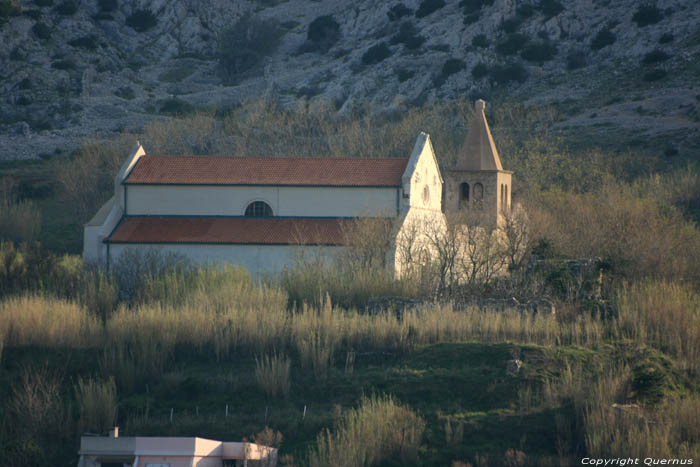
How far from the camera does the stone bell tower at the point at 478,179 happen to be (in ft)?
132

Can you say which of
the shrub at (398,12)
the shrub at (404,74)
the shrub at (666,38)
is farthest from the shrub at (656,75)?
the shrub at (398,12)

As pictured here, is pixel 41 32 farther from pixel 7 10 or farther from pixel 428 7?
pixel 428 7

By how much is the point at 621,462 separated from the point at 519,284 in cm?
1364

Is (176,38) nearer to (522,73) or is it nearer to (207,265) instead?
(522,73)

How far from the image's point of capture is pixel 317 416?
64.0 feet

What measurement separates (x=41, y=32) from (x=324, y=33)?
28.9 metres

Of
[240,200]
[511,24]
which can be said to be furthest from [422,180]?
[511,24]

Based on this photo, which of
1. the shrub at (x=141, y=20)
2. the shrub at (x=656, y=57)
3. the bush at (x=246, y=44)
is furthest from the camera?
the shrub at (x=141, y=20)

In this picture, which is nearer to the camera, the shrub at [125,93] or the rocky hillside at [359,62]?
the rocky hillside at [359,62]

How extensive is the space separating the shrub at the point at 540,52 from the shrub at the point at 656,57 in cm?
881

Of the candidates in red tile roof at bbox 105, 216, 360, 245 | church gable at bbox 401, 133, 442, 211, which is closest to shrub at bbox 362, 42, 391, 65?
church gable at bbox 401, 133, 442, 211

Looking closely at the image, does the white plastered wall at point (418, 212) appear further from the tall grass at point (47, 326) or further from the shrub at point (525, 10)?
the shrub at point (525, 10)

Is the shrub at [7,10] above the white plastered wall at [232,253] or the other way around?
above

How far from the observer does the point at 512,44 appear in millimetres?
79375
